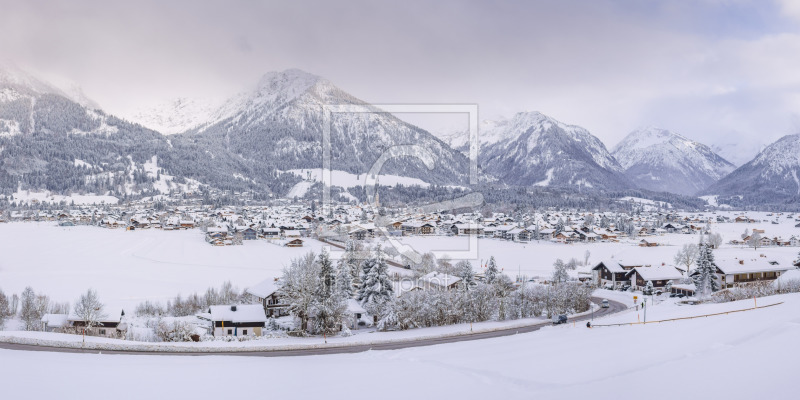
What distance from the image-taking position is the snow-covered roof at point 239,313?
81.1ft

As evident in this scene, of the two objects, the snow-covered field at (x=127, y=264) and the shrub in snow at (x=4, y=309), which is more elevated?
the snow-covered field at (x=127, y=264)

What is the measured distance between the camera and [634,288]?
38312mm

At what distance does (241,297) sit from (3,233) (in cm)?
5023

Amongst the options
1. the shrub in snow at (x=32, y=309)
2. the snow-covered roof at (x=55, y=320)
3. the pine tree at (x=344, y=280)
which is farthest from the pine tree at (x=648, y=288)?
the shrub in snow at (x=32, y=309)

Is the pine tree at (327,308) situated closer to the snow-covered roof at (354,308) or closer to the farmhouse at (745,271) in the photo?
the snow-covered roof at (354,308)

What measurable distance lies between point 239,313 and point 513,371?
1769cm

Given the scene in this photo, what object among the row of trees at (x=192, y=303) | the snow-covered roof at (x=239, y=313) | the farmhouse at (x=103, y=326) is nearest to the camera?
the farmhouse at (x=103, y=326)

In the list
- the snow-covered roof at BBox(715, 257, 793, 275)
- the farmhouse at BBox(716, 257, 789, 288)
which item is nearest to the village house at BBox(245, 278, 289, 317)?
the farmhouse at BBox(716, 257, 789, 288)

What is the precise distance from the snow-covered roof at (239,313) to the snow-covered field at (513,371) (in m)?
9.62

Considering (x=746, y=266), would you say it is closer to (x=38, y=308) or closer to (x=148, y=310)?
(x=148, y=310)

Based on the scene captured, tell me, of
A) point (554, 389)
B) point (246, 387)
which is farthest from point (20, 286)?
point (554, 389)

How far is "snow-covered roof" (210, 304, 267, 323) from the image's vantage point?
24.7 meters

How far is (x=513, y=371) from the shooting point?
10961 mm

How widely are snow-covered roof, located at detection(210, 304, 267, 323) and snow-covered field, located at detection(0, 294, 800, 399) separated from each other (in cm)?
962
